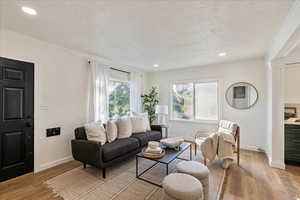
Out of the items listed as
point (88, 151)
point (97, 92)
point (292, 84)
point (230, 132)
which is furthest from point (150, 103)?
point (292, 84)

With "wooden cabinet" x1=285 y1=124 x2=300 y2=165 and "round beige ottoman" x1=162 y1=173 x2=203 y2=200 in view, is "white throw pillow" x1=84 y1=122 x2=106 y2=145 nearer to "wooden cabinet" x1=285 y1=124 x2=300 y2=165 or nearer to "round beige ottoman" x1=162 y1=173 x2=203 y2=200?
"round beige ottoman" x1=162 y1=173 x2=203 y2=200

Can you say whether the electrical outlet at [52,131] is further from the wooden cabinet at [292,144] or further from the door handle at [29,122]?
the wooden cabinet at [292,144]

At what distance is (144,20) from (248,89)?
3440 mm

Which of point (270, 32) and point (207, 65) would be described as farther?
point (207, 65)

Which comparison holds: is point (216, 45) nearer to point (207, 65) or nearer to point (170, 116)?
point (207, 65)

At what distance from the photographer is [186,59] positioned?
3.96 metres

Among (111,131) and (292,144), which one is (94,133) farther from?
(292,144)

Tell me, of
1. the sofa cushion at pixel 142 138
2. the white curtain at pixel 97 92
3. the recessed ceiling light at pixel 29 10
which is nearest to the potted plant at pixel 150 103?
the sofa cushion at pixel 142 138

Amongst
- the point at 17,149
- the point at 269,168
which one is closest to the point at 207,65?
the point at 269,168

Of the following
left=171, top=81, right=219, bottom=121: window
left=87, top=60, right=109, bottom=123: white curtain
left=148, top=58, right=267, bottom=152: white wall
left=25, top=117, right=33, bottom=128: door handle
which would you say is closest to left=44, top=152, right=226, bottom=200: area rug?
left=25, top=117, right=33, bottom=128: door handle

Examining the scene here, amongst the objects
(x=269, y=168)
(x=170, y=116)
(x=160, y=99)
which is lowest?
(x=269, y=168)

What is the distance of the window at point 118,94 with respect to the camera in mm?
4293

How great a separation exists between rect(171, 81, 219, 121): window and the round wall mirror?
392 millimetres

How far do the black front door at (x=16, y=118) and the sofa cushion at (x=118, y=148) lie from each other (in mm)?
1378
